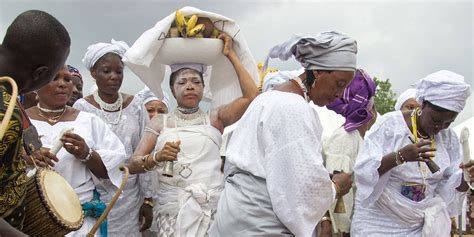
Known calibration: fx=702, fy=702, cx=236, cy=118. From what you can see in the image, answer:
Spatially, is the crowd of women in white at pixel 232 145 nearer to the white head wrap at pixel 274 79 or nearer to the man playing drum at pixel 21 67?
the white head wrap at pixel 274 79

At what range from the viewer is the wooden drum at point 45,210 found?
3377 mm

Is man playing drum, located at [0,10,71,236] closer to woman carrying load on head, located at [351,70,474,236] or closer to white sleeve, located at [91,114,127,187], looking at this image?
white sleeve, located at [91,114,127,187]

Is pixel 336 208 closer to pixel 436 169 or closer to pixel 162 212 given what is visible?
pixel 436 169

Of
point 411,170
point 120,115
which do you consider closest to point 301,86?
point 411,170

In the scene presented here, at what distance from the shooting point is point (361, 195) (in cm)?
593

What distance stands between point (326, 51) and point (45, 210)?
6.33ft

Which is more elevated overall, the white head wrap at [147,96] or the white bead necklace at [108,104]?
the white bead necklace at [108,104]

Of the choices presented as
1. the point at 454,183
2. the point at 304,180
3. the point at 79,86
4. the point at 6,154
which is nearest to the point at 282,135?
the point at 304,180

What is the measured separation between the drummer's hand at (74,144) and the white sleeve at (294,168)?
5.78 feet

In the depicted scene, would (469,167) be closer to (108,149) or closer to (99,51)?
(108,149)

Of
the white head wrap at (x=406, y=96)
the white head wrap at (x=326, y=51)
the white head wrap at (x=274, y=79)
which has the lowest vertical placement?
the white head wrap at (x=406, y=96)

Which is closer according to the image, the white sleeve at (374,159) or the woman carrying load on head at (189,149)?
the woman carrying load on head at (189,149)

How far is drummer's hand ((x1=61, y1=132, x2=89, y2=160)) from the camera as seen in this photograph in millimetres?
5145

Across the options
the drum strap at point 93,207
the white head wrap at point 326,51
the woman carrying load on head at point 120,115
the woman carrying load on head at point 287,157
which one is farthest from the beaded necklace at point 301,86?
the woman carrying load on head at point 120,115
